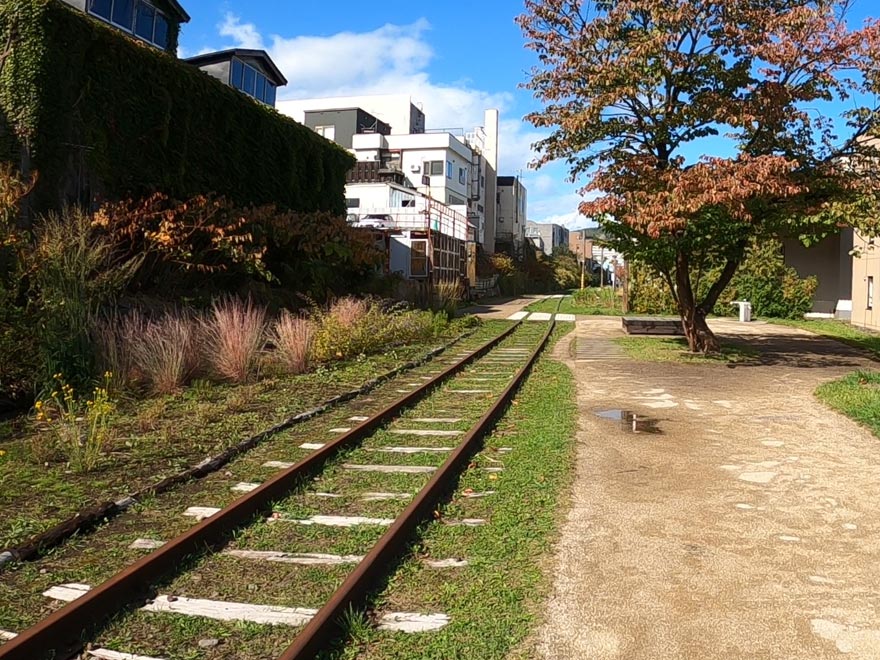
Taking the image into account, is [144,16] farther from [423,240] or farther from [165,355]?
[165,355]

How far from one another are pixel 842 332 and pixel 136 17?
2425cm

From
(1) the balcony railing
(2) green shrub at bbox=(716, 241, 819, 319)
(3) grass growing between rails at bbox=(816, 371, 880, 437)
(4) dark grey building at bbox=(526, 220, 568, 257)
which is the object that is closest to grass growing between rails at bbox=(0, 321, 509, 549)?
(3) grass growing between rails at bbox=(816, 371, 880, 437)

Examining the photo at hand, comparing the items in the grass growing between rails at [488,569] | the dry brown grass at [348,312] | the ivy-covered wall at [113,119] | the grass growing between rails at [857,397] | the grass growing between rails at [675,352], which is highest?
the ivy-covered wall at [113,119]

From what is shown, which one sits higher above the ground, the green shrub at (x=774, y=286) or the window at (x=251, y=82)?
the window at (x=251, y=82)

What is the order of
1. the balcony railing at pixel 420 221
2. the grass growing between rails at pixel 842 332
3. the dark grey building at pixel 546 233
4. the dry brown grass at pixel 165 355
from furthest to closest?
the dark grey building at pixel 546 233
the balcony railing at pixel 420 221
the grass growing between rails at pixel 842 332
the dry brown grass at pixel 165 355

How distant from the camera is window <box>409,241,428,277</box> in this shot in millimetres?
33562

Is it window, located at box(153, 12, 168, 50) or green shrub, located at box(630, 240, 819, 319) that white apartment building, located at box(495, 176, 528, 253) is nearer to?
green shrub, located at box(630, 240, 819, 319)

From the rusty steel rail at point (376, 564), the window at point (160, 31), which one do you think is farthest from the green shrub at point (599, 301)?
the rusty steel rail at point (376, 564)

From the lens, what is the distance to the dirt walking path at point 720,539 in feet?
12.2

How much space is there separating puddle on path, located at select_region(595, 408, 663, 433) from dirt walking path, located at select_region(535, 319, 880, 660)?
0.18 ft

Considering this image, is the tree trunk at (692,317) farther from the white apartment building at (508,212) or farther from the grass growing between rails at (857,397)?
the white apartment building at (508,212)

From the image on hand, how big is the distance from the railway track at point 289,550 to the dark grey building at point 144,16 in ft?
61.5

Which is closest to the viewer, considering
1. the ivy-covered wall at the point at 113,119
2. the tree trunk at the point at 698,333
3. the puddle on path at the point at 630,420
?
the puddle on path at the point at 630,420

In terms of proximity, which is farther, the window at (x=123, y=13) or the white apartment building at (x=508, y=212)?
the white apartment building at (x=508, y=212)
